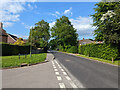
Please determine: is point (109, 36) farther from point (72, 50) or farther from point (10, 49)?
point (72, 50)

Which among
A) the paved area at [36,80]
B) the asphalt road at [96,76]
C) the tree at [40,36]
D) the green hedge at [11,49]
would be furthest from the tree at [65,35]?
the paved area at [36,80]

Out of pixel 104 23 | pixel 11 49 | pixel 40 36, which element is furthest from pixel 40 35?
pixel 104 23

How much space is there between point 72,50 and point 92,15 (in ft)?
81.4

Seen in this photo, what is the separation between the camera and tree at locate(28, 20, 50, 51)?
4459 cm

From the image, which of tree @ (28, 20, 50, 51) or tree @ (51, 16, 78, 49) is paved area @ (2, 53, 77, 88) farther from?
tree @ (51, 16, 78, 49)

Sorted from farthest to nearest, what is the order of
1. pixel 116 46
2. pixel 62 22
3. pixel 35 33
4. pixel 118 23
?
pixel 62 22 → pixel 35 33 → pixel 116 46 → pixel 118 23

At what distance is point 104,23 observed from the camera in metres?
15.3

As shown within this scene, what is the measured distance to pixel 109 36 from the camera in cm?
1373

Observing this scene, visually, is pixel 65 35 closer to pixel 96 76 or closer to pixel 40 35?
pixel 40 35

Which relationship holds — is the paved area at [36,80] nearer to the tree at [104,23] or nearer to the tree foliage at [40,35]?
the tree at [104,23]

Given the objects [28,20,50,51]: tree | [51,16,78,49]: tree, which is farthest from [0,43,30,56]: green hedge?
[51,16,78,49]: tree

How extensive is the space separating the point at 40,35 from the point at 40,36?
18.5 inches

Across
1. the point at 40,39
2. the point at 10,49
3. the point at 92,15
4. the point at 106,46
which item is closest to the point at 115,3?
the point at 92,15

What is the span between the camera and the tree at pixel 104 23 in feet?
45.3
